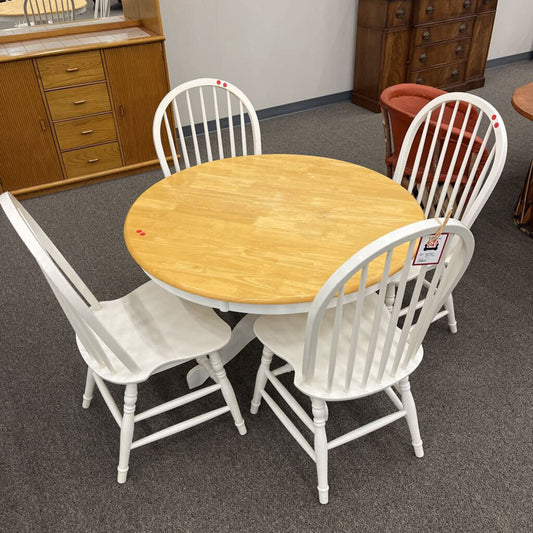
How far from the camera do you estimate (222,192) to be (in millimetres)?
1878

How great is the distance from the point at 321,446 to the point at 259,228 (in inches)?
27.5

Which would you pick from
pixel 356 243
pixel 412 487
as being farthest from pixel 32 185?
pixel 412 487

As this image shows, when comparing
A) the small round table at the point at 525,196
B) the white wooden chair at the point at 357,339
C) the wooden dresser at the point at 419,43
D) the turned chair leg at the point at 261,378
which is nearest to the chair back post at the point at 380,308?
the white wooden chair at the point at 357,339

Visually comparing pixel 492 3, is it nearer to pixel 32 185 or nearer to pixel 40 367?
pixel 32 185

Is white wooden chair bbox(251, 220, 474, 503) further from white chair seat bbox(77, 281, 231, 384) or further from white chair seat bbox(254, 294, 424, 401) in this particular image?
white chair seat bbox(77, 281, 231, 384)

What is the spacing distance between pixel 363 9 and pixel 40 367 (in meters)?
3.77

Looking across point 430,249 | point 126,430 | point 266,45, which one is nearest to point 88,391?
point 126,430

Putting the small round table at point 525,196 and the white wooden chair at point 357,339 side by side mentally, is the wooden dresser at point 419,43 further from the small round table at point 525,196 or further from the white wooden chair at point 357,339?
the white wooden chair at point 357,339

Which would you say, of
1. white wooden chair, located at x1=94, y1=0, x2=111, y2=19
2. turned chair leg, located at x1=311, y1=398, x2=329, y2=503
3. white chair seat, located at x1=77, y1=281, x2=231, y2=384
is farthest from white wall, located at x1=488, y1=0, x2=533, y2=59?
turned chair leg, located at x1=311, y1=398, x2=329, y2=503

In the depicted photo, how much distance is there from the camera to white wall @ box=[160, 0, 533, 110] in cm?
382

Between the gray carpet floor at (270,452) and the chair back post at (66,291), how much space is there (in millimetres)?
481

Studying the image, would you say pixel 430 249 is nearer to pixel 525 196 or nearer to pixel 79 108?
pixel 525 196

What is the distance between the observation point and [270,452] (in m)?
1.77

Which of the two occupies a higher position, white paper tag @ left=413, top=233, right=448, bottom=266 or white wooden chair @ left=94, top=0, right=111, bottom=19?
white wooden chair @ left=94, top=0, right=111, bottom=19
